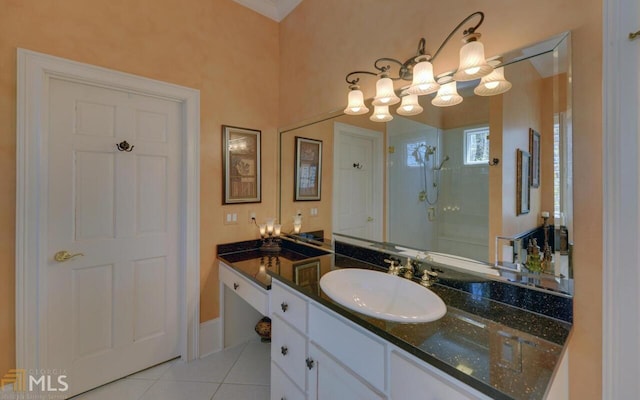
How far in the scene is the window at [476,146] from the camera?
4.06 feet

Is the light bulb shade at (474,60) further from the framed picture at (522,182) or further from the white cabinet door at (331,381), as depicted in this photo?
the white cabinet door at (331,381)

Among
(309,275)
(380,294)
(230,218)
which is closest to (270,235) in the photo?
Answer: (230,218)

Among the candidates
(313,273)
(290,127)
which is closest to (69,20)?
(290,127)

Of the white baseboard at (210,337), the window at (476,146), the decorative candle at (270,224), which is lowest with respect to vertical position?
the white baseboard at (210,337)

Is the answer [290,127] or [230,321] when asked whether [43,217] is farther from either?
[290,127]

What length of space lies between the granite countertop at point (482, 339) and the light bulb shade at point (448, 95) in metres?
0.90

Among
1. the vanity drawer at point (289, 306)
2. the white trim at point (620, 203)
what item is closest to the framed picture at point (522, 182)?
the white trim at point (620, 203)

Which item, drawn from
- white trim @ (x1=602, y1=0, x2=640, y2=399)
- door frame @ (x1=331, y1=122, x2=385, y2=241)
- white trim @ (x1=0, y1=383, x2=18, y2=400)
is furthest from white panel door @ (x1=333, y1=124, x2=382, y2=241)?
white trim @ (x1=0, y1=383, x2=18, y2=400)

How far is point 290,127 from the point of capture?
2389mm

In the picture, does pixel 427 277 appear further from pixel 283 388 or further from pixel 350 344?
pixel 283 388

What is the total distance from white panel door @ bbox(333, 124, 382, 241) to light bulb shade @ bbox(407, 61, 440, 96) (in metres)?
0.45

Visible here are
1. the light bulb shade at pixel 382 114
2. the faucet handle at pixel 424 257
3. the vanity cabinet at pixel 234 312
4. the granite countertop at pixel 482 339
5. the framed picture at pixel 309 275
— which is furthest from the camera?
the vanity cabinet at pixel 234 312

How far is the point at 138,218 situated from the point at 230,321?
3.74 ft

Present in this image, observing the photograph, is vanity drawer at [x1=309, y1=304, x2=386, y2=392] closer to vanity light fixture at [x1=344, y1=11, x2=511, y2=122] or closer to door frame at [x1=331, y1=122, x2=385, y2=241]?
door frame at [x1=331, y1=122, x2=385, y2=241]
